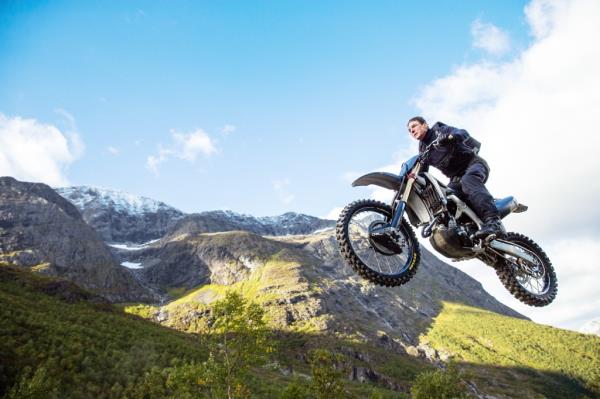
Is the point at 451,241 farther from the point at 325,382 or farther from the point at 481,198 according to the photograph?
the point at 325,382

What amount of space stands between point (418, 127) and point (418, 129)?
2.0 inches

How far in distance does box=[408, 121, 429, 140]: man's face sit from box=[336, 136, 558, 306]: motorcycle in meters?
0.40

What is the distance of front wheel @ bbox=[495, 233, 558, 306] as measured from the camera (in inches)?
361

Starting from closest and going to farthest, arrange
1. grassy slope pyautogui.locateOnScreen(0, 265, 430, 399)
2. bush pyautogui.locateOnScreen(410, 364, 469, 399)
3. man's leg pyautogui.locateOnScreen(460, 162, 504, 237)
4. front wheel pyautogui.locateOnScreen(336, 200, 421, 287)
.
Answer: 1. front wheel pyautogui.locateOnScreen(336, 200, 421, 287)
2. man's leg pyautogui.locateOnScreen(460, 162, 504, 237)
3. bush pyautogui.locateOnScreen(410, 364, 469, 399)
4. grassy slope pyautogui.locateOnScreen(0, 265, 430, 399)

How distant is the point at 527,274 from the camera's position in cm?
968

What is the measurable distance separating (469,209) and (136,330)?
127 metres

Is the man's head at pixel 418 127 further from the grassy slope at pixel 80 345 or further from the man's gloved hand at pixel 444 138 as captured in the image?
the grassy slope at pixel 80 345

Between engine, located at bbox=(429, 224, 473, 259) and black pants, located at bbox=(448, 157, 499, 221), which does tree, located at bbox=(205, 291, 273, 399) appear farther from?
engine, located at bbox=(429, 224, 473, 259)

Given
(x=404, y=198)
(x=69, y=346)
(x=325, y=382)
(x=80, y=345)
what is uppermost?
(x=404, y=198)

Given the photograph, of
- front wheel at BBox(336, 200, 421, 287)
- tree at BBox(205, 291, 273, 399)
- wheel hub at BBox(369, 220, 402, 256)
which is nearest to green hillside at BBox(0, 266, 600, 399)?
tree at BBox(205, 291, 273, 399)

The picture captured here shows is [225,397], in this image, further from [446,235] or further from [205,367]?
[446,235]

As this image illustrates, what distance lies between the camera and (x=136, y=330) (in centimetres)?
11762

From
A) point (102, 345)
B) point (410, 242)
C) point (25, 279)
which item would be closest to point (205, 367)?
point (410, 242)

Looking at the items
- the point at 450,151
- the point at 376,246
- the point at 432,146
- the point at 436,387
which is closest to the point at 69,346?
the point at 436,387
